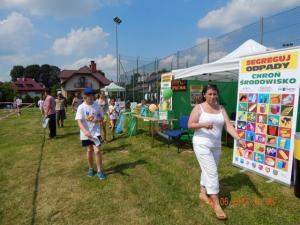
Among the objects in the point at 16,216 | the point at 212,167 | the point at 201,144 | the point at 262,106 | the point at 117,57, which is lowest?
the point at 16,216

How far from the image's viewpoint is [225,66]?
6.27 meters

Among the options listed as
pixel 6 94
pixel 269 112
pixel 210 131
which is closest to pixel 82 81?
pixel 6 94

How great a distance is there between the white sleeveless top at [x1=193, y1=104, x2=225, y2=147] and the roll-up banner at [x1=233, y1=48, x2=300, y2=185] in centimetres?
159

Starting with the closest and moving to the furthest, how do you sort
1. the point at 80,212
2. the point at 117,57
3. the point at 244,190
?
the point at 80,212 < the point at 244,190 < the point at 117,57

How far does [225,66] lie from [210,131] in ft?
10.9

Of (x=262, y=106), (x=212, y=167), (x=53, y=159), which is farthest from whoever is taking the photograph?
(x=53, y=159)

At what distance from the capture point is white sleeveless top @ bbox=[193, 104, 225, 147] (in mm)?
3383

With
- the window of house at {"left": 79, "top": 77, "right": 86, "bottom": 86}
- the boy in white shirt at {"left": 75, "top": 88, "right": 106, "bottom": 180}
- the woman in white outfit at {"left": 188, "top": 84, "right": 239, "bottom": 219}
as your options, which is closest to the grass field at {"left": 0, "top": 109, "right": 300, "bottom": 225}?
the woman in white outfit at {"left": 188, "top": 84, "right": 239, "bottom": 219}

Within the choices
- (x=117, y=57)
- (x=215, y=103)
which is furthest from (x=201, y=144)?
(x=117, y=57)

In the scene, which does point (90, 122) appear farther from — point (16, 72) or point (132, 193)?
point (16, 72)

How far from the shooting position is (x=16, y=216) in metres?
3.59

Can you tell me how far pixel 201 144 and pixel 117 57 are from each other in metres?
20.5

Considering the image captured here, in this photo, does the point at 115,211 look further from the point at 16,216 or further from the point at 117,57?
the point at 117,57

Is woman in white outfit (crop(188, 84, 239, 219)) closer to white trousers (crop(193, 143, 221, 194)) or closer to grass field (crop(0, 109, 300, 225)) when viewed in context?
white trousers (crop(193, 143, 221, 194))
